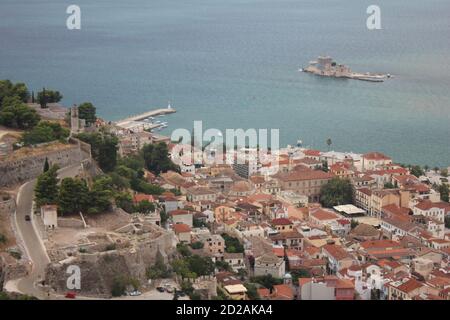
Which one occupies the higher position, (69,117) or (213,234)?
(69,117)

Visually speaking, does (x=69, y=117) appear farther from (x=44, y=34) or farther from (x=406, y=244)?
(x=44, y=34)

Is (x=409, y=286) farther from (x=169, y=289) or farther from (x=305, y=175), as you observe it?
(x=305, y=175)

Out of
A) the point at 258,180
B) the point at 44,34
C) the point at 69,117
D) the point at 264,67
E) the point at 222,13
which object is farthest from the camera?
the point at 222,13

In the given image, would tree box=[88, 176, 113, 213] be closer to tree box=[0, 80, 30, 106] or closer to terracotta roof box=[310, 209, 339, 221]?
tree box=[0, 80, 30, 106]

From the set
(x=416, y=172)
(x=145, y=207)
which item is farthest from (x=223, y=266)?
(x=416, y=172)

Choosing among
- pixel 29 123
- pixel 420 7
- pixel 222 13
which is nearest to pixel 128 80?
pixel 29 123

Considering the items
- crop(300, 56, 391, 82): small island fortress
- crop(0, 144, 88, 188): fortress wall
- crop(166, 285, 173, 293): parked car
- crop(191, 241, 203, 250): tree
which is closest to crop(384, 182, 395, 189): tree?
crop(191, 241, 203, 250): tree
